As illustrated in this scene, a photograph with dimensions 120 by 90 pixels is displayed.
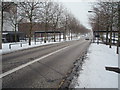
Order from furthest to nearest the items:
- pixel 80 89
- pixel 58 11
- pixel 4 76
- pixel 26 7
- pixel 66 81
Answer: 1. pixel 58 11
2. pixel 26 7
3. pixel 4 76
4. pixel 66 81
5. pixel 80 89

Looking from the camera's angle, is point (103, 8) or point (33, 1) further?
point (33, 1)

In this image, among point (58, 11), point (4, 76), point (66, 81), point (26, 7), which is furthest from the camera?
point (58, 11)

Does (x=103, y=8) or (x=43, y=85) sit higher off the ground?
(x=103, y=8)

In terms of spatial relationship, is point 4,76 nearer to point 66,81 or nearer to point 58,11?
point 66,81

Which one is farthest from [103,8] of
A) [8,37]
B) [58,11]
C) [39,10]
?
[8,37]

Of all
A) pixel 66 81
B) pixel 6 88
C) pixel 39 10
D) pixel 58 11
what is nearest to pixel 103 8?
pixel 39 10

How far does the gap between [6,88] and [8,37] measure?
42.3 meters

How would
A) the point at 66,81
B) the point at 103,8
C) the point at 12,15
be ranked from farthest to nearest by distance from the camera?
the point at 12,15 → the point at 103,8 → the point at 66,81

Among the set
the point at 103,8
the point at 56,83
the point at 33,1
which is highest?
the point at 33,1

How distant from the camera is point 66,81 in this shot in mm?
6828

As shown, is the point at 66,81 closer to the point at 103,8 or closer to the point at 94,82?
the point at 94,82

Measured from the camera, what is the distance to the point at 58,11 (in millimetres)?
48531

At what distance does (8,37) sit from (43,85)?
42.3 meters

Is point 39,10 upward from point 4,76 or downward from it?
upward
